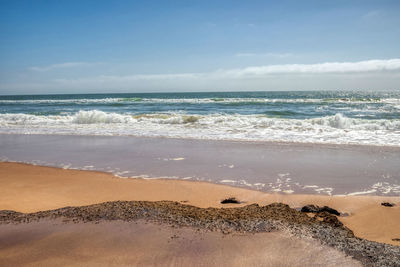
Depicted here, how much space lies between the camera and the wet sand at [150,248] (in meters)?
2.43

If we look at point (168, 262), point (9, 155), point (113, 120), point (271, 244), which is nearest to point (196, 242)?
point (168, 262)

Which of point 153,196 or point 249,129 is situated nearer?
point 153,196

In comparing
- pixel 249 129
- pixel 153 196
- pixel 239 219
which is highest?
pixel 239 219

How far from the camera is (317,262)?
2369 mm

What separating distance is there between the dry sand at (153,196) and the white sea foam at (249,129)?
6.07 meters

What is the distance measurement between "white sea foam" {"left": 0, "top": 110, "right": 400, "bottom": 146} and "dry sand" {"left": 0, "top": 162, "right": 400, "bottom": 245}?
6065 millimetres

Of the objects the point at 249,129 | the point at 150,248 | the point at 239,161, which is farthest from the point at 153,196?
the point at 249,129

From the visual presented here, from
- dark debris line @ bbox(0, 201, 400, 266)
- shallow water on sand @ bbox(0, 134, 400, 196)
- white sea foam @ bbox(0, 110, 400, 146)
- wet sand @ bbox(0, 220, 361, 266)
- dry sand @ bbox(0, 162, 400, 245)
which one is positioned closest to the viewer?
wet sand @ bbox(0, 220, 361, 266)

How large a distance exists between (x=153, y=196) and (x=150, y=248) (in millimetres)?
2165

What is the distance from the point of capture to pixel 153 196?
477 cm

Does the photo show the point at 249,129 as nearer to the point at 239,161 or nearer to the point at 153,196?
the point at 239,161

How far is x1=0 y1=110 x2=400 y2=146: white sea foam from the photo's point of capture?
443 inches

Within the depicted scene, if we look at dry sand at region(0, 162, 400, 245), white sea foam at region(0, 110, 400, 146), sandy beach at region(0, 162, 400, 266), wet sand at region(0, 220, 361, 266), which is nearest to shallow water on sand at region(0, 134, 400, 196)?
dry sand at region(0, 162, 400, 245)

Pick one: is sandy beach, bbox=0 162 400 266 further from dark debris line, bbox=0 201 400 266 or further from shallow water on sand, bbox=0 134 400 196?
shallow water on sand, bbox=0 134 400 196
